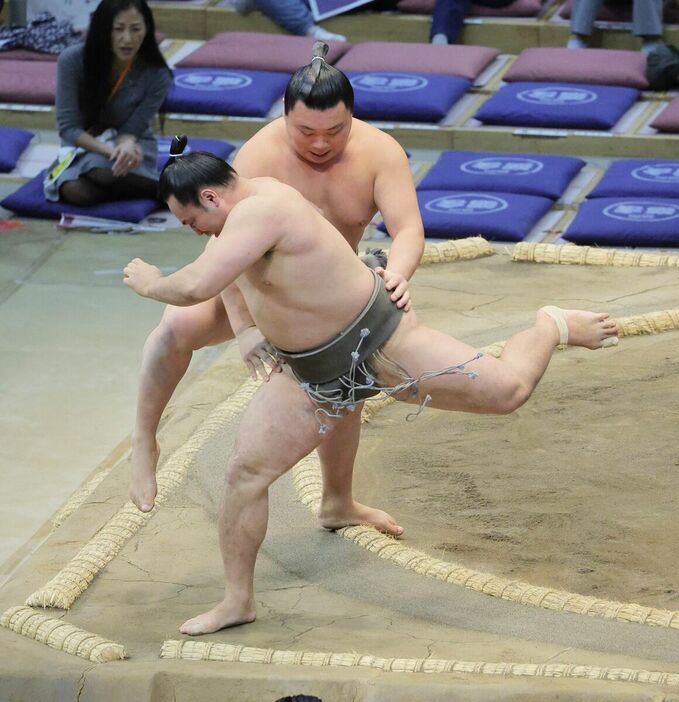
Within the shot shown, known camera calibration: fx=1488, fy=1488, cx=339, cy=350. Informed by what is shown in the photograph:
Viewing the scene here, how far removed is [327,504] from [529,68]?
3.48 meters

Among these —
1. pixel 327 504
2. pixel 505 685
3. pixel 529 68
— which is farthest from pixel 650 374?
pixel 529 68

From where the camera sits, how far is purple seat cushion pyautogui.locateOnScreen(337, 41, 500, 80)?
20.5 ft

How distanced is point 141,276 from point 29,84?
3999 millimetres

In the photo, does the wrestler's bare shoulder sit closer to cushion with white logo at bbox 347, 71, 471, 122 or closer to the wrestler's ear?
the wrestler's ear

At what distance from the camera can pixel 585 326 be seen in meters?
2.88

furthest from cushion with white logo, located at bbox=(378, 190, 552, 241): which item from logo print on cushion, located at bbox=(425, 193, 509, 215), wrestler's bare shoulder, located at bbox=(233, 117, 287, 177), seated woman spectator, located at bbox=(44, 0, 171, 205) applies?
wrestler's bare shoulder, located at bbox=(233, 117, 287, 177)

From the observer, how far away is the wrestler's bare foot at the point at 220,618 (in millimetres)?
2707

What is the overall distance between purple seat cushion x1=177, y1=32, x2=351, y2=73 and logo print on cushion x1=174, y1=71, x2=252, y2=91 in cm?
12

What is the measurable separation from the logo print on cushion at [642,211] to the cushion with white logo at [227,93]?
164 cm

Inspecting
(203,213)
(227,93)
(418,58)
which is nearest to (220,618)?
(203,213)

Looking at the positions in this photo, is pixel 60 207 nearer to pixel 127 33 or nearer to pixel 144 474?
pixel 127 33

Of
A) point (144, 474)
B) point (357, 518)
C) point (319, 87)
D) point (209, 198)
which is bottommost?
point (357, 518)

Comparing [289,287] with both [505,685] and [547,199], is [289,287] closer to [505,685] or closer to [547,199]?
[505,685]

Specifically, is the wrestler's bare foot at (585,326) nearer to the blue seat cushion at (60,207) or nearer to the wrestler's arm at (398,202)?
the wrestler's arm at (398,202)
